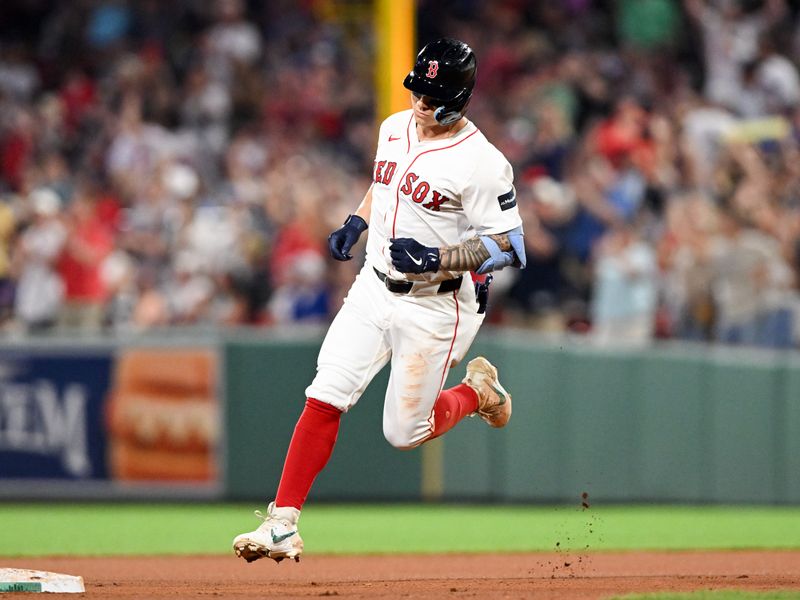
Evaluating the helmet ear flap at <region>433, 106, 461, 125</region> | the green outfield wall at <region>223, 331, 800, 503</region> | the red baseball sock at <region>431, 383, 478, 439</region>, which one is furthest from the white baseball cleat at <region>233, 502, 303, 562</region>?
the green outfield wall at <region>223, 331, 800, 503</region>

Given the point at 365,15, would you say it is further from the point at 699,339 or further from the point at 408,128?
the point at 408,128

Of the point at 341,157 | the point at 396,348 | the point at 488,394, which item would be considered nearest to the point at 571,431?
the point at 341,157

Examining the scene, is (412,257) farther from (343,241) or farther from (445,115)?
(445,115)

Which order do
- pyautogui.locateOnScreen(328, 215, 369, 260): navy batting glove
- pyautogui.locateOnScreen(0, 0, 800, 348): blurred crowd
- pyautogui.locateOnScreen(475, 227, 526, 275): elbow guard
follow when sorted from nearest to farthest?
1. pyautogui.locateOnScreen(475, 227, 526, 275): elbow guard
2. pyautogui.locateOnScreen(328, 215, 369, 260): navy batting glove
3. pyautogui.locateOnScreen(0, 0, 800, 348): blurred crowd

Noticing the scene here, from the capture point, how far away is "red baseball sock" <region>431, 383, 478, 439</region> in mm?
6184

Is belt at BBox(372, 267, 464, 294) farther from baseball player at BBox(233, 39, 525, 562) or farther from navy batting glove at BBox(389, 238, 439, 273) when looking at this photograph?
navy batting glove at BBox(389, 238, 439, 273)

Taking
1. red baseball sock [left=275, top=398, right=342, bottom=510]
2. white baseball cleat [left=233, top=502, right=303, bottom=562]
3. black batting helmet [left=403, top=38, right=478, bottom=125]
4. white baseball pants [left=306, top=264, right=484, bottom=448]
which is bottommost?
white baseball cleat [left=233, top=502, right=303, bottom=562]

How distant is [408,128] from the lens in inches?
235

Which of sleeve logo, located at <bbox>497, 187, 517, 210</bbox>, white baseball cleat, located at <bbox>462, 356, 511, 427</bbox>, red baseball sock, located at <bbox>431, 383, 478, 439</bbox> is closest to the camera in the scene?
sleeve logo, located at <bbox>497, 187, 517, 210</bbox>

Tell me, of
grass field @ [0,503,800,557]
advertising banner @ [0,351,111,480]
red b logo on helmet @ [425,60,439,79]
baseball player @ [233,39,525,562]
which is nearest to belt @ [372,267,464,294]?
baseball player @ [233,39,525,562]

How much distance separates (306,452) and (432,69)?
161cm

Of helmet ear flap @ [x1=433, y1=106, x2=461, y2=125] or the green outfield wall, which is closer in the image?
helmet ear flap @ [x1=433, y1=106, x2=461, y2=125]

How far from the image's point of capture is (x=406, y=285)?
19.2 feet

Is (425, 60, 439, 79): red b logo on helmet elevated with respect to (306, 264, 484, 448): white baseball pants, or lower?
elevated
